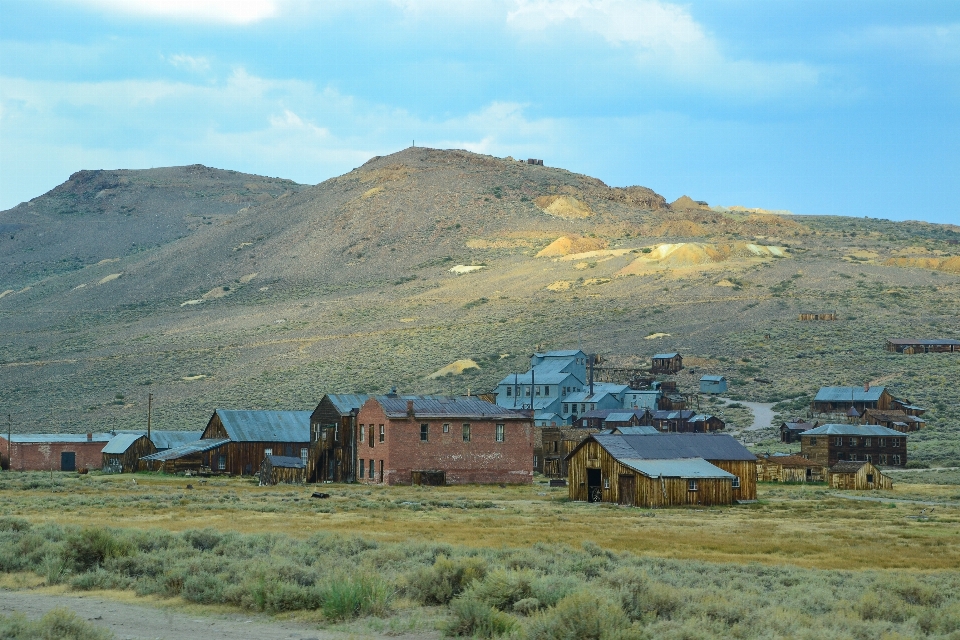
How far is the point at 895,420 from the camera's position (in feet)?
268

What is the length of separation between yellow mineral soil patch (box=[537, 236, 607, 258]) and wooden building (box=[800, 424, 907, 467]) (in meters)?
91.8

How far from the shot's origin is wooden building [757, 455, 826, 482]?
63531 mm

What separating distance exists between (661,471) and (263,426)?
29136 millimetres

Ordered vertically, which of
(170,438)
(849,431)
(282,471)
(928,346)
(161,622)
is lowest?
(161,622)

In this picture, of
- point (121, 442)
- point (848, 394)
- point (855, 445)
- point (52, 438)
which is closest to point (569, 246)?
point (848, 394)

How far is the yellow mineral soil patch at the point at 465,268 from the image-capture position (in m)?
159

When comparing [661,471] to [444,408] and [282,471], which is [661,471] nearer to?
[444,408]

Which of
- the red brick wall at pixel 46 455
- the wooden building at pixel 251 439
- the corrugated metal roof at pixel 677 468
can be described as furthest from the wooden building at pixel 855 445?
the red brick wall at pixel 46 455

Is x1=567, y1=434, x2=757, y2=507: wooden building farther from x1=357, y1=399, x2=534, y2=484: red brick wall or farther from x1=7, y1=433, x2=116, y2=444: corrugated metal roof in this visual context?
A: x1=7, y1=433, x2=116, y2=444: corrugated metal roof

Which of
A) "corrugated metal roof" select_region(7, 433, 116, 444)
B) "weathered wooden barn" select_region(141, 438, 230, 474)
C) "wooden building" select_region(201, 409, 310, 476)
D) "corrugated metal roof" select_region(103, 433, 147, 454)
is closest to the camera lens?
"weathered wooden barn" select_region(141, 438, 230, 474)

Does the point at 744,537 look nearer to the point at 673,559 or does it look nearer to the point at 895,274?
the point at 673,559

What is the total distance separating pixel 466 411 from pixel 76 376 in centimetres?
7262

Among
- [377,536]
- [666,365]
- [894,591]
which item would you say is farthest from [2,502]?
[666,365]

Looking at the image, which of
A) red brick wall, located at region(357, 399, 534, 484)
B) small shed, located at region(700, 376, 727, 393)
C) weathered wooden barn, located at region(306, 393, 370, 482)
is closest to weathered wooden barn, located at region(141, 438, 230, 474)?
weathered wooden barn, located at region(306, 393, 370, 482)
